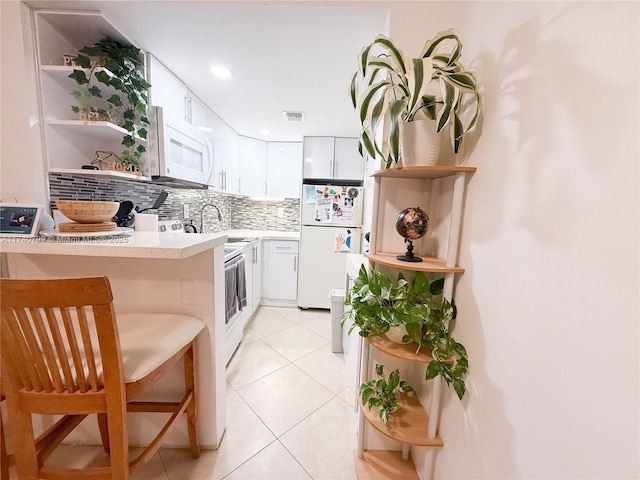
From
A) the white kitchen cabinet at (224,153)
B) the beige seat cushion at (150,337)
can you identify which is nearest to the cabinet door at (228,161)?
the white kitchen cabinet at (224,153)

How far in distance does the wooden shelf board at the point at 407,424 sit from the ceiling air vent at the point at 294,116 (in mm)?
2405

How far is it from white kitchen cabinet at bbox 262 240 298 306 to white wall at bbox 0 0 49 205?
6.67ft

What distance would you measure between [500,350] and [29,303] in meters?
1.29

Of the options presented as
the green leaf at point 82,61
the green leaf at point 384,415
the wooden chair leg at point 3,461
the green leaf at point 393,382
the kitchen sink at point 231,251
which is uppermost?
the green leaf at point 82,61

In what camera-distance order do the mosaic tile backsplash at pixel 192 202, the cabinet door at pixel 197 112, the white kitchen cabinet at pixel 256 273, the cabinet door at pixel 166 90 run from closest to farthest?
the mosaic tile backsplash at pixel 192 202 < the cabinet door at pixel 166 90 < the cabinet door at pixel 197 112 < the white kitchen cabinet at pixel 256 273

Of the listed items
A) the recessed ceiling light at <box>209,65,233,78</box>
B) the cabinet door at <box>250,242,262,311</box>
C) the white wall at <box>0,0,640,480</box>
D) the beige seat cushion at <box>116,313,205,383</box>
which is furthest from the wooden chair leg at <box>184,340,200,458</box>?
the recessed ceiling light at <box>209,65,233,78</box>

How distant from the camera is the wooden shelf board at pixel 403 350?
93cm

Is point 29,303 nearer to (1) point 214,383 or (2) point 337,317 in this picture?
(1) point 214,383

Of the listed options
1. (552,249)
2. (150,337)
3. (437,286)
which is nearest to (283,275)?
(150,337)

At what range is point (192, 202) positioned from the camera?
8.50 feet

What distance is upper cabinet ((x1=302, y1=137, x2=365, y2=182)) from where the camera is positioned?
303cm

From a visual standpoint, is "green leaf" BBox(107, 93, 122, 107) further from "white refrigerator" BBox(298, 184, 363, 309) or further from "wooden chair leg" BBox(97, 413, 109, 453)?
"white refrigerator" BBox(298, 184, 363, 309)

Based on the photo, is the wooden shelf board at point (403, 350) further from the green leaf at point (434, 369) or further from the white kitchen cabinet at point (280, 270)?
the white kitchen cabinet at point (280, 270)

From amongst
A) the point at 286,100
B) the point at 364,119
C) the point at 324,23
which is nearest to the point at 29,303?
the point at 364,119
